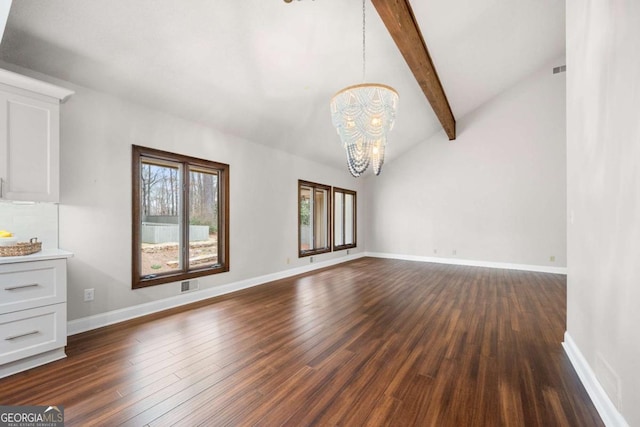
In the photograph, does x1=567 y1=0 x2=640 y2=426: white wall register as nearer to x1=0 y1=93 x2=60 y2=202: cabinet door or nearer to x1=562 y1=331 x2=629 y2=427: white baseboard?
x1=562 y1=331 x2=629 y2=427: white baseboard

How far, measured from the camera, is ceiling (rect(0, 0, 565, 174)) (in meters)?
2.35

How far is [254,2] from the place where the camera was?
255 centimetres

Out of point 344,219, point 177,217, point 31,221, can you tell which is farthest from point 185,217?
point 344,219

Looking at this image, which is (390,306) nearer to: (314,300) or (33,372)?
(314,300)

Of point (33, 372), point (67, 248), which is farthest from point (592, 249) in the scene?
point (67, 248)

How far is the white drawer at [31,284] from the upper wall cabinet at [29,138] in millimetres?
564

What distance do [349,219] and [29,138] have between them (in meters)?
6.80

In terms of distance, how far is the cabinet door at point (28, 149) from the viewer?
2.10 m

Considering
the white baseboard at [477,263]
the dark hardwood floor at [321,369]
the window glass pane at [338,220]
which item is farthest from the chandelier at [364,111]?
the white baseboard at [477,263]

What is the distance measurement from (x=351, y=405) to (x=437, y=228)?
6.36 m

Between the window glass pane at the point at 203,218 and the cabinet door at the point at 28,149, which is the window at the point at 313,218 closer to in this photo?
the window glass pane at the point at 203,218

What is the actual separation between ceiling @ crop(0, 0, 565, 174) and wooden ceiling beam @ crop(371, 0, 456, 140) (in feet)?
0.72

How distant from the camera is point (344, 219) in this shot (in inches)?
309

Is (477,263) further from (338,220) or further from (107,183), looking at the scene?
(107,183)
